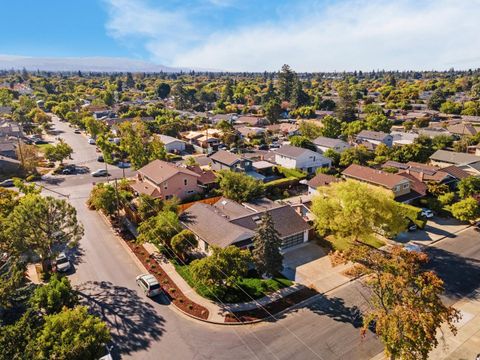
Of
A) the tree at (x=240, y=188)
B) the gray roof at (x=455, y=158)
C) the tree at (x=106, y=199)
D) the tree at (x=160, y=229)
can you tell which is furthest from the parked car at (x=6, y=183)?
the gray roof at (x=455, y=158)

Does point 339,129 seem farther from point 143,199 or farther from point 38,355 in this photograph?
point 38,355

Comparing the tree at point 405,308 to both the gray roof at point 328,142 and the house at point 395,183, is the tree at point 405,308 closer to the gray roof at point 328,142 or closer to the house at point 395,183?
the house at point 395,183

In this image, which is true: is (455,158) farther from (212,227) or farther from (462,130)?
(212,227)

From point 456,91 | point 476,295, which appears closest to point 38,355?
point 476,295

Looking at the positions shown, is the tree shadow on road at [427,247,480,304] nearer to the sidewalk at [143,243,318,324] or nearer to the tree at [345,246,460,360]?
the tree at [345,246,460,360]

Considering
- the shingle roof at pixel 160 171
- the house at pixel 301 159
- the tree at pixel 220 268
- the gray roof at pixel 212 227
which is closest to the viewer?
the tree at pixel 220 268

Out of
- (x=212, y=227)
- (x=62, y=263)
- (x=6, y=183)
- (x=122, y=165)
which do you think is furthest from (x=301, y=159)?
(x=6, y=183)

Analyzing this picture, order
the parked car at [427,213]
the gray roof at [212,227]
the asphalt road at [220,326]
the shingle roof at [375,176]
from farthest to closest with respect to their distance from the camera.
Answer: the shingle roof at [375,176], the parked car at [427,213], the gray roof at [212,227], the asphalt road at [220,326]
